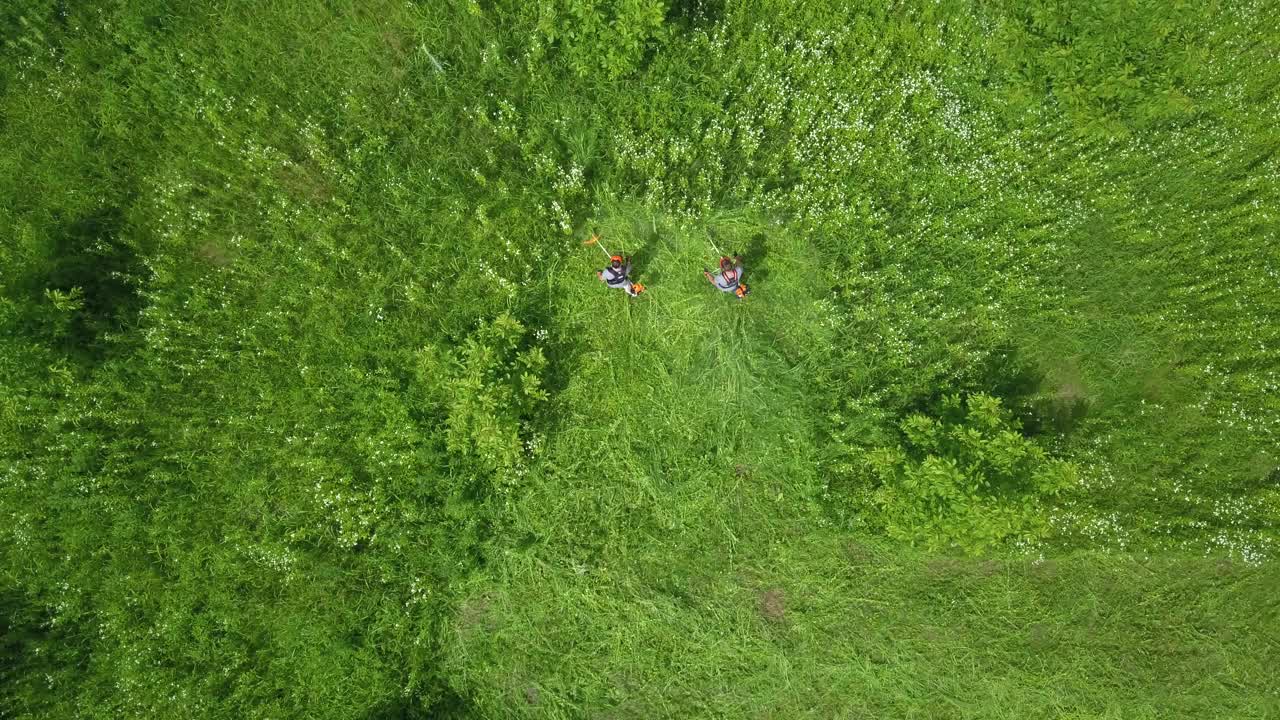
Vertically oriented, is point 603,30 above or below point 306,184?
above

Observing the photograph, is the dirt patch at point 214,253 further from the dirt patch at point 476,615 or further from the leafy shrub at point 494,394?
the dirt patch at point 476,615

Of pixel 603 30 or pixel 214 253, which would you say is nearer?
pixel 603 30

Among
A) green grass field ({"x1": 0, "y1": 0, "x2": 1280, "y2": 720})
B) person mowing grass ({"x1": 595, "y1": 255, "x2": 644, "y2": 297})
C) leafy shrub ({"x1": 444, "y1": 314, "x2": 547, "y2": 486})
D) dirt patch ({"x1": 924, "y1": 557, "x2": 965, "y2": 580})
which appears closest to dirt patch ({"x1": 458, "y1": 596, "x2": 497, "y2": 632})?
green grass field ({"x1": 0, "y1": 0, "x2": 1280, "y2": 720})

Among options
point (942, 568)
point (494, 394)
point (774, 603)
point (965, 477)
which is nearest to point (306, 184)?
point (494, 394)

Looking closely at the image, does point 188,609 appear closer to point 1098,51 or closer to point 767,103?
point 767,103

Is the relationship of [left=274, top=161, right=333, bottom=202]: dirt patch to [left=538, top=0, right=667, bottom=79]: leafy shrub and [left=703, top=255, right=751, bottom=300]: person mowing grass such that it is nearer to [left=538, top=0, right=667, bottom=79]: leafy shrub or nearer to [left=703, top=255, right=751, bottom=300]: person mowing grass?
[left=538, top=0, right=667, bottom=79]: leafy shrub

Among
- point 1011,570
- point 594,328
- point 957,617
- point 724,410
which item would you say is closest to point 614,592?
point 724,410

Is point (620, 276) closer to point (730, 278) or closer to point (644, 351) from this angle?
point (644, 351)

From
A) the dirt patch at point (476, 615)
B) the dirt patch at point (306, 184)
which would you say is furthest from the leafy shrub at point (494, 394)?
the dirt patch at point (306, 184)
